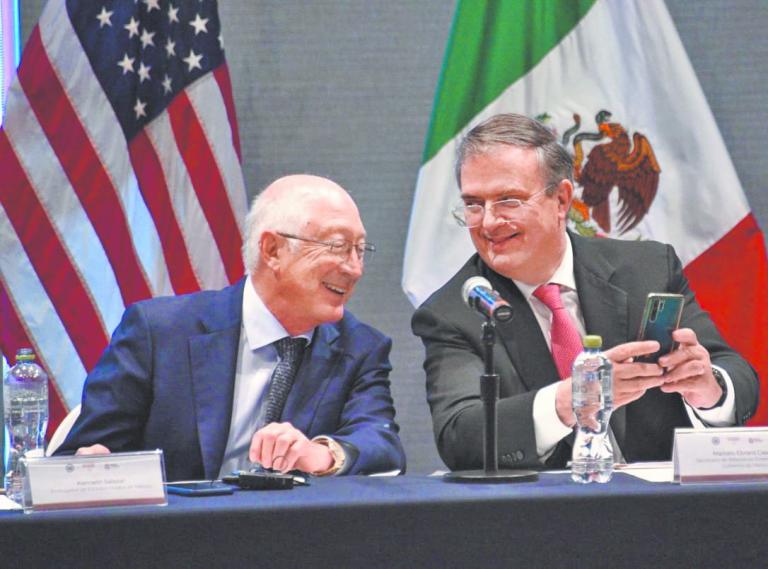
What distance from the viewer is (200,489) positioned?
7.21ft

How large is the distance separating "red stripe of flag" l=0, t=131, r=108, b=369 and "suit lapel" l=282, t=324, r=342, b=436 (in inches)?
45.7

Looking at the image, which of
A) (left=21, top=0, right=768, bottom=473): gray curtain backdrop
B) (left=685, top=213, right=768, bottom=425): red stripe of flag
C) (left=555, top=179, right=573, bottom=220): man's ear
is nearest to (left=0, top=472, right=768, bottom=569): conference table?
(left=555, top=179, right=573, bottom=220): man's ear

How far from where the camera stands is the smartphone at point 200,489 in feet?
7.09

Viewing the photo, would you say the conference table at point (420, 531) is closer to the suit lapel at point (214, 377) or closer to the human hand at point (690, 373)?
the human hand at point (690, 373)

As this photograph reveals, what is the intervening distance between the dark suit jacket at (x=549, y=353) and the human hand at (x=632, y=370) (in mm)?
380

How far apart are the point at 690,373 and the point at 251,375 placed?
3.91 feet

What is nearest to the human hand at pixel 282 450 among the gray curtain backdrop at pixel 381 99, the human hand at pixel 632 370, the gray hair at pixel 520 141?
the human hand at pixel 632 370

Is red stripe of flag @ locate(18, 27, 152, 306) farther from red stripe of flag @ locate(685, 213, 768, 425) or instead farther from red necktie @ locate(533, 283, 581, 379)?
red stripe of flag @ locate(685, 213, 768, 425)

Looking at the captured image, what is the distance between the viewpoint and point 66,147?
157 inches

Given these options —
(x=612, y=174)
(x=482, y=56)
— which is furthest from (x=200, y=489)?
(x=612, y=174)

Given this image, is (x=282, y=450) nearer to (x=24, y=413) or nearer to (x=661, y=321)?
A: (x=24, y=413)

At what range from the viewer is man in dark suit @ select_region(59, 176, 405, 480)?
2.98 meters

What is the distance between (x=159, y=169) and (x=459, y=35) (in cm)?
125

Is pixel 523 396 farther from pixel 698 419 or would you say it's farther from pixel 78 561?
pixel 78 561
